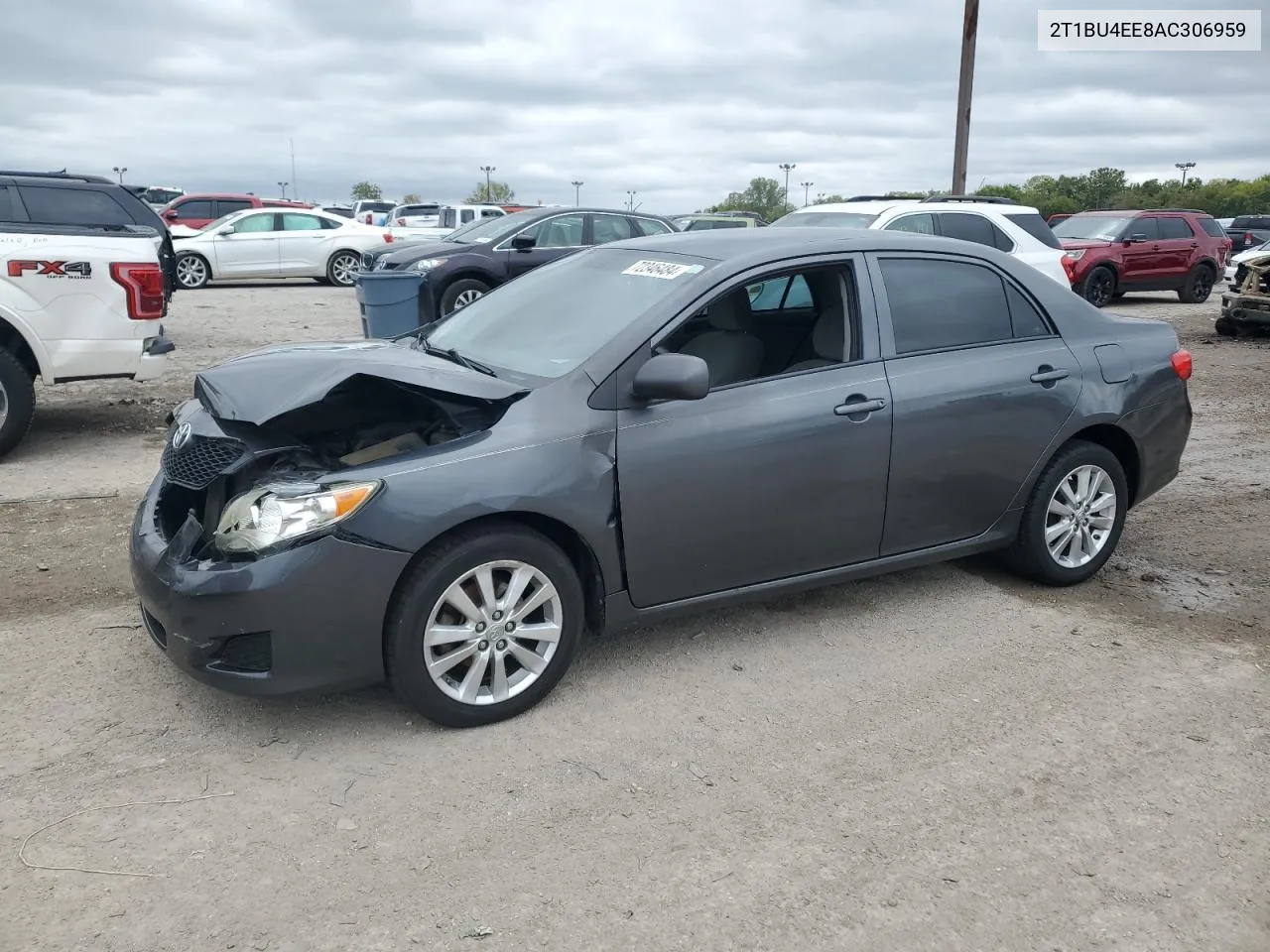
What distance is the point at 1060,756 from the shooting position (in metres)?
3.64

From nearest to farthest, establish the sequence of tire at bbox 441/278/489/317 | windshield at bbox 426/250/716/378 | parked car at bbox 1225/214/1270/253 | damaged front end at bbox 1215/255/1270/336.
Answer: windshield at bbox 426/250/716/378 → tire at bbox 441/278/489/317 → damaged front end at bbox 1215/255/1270/336 → parked car at bbox 1225/214/1270/253

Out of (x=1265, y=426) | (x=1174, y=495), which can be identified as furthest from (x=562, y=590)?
(x=1265, y=426)

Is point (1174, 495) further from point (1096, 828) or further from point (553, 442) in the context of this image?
point (553, 442)

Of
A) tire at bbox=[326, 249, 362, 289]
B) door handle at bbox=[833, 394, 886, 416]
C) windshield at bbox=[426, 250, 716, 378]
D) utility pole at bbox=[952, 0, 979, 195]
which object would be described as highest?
utility pole at bbox=[952, 0, 979, 195]

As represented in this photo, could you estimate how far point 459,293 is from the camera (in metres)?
12.6

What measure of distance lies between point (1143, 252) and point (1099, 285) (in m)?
1.13

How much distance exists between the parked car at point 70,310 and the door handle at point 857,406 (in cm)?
516

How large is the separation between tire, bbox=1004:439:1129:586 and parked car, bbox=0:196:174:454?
5734 mm

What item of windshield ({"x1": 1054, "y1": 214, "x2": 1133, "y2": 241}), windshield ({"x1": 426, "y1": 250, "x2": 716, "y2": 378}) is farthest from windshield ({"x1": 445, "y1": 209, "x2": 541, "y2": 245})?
windshield ({"x1": 1054, "y1": 214, "x2": 1133, "y2": 241})

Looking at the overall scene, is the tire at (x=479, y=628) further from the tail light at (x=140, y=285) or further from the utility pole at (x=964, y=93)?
the utility pole at (x=964, y=93)

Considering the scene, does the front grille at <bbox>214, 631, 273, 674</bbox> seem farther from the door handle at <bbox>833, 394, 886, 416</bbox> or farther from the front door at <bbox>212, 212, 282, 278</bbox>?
the front door at <bbox>212, 212, 282, 278</bbox>

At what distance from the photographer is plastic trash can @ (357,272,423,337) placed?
10477mm

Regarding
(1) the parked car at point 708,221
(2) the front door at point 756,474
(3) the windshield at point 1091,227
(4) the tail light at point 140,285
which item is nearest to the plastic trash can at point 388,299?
(4) the tail light at point 140,285

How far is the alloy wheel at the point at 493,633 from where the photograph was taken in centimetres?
364
